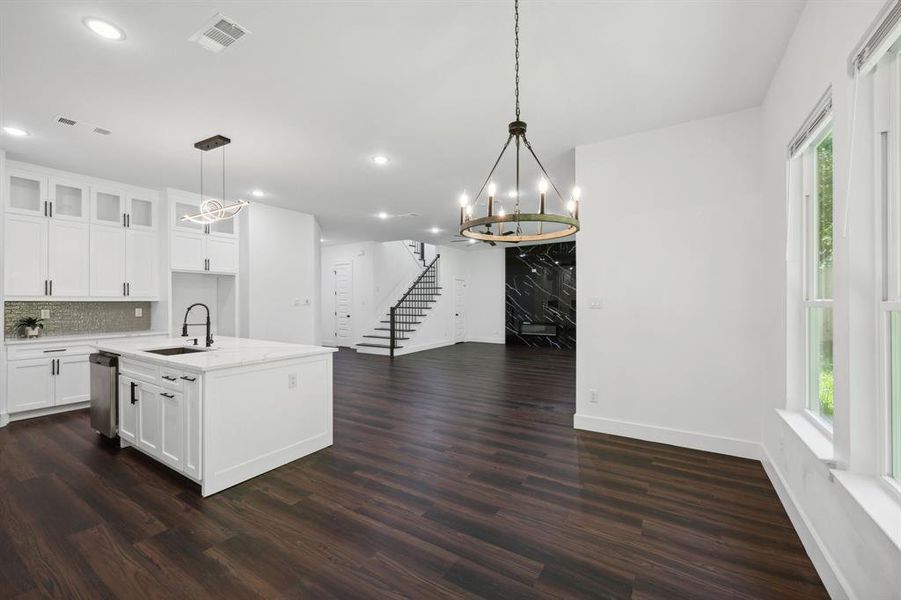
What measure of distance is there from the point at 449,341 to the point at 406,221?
4.44 metres

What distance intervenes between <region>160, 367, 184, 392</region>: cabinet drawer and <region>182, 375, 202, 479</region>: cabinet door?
3.9 inches

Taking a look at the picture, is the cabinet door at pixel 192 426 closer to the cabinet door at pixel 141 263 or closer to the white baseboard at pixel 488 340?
the cabinet door at pixel 141 263

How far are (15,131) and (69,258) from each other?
5.40 ft

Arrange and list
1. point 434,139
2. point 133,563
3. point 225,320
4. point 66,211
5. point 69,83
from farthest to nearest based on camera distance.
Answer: point 225,320
point 66,211
point 434,139
point 69,83
point 133,563

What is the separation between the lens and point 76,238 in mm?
4859

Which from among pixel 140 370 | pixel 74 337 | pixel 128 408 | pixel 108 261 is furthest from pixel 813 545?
pixel 108 261

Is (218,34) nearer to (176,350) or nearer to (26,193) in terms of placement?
(176,350)

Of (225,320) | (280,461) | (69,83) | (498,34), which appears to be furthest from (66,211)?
(498,34)

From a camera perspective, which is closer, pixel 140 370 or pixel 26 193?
pixel 140 370

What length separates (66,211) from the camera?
484 cm

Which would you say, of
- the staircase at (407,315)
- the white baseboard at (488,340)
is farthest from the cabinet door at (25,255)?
the white baseboard at (488,340)

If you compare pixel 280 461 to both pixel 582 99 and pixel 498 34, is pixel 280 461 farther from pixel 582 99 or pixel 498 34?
pixel 582 99

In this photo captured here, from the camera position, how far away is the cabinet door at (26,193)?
442 centimetres

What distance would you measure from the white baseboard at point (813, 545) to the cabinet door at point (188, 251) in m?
6.80
